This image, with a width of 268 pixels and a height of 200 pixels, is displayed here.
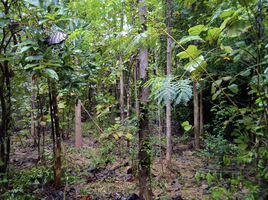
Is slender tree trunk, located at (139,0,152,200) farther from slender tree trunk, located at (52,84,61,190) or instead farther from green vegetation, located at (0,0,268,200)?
slender tree trunk, located at (52,84,61,190)

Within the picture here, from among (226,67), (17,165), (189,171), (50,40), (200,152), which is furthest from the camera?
(200,152)

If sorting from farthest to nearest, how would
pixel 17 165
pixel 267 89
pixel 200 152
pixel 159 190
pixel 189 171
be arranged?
pixel 200 152 → pixel 189 171 → pixel 17 165 → pixel 159 190 → pixel 267 89

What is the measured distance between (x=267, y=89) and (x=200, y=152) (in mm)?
→ 5871

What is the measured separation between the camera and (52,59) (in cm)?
120

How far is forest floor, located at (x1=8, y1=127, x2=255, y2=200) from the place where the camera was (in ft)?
9.86

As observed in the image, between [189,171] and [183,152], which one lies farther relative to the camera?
[183,152]

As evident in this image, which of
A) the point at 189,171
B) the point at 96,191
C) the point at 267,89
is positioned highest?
the point at 267,89

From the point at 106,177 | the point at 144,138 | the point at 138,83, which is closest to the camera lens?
the point at 144,138

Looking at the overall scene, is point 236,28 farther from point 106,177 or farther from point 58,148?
point 106,177

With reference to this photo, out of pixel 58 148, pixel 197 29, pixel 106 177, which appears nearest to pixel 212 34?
pixel 197 29

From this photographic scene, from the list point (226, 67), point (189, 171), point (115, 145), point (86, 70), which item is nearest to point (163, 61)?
point (226, 67)

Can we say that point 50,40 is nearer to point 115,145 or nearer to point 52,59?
point 52,59

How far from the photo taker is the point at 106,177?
4.06 meters

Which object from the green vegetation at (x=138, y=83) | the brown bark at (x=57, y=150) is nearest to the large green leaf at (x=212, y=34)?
the green vegetation at (x=138, y=83)
